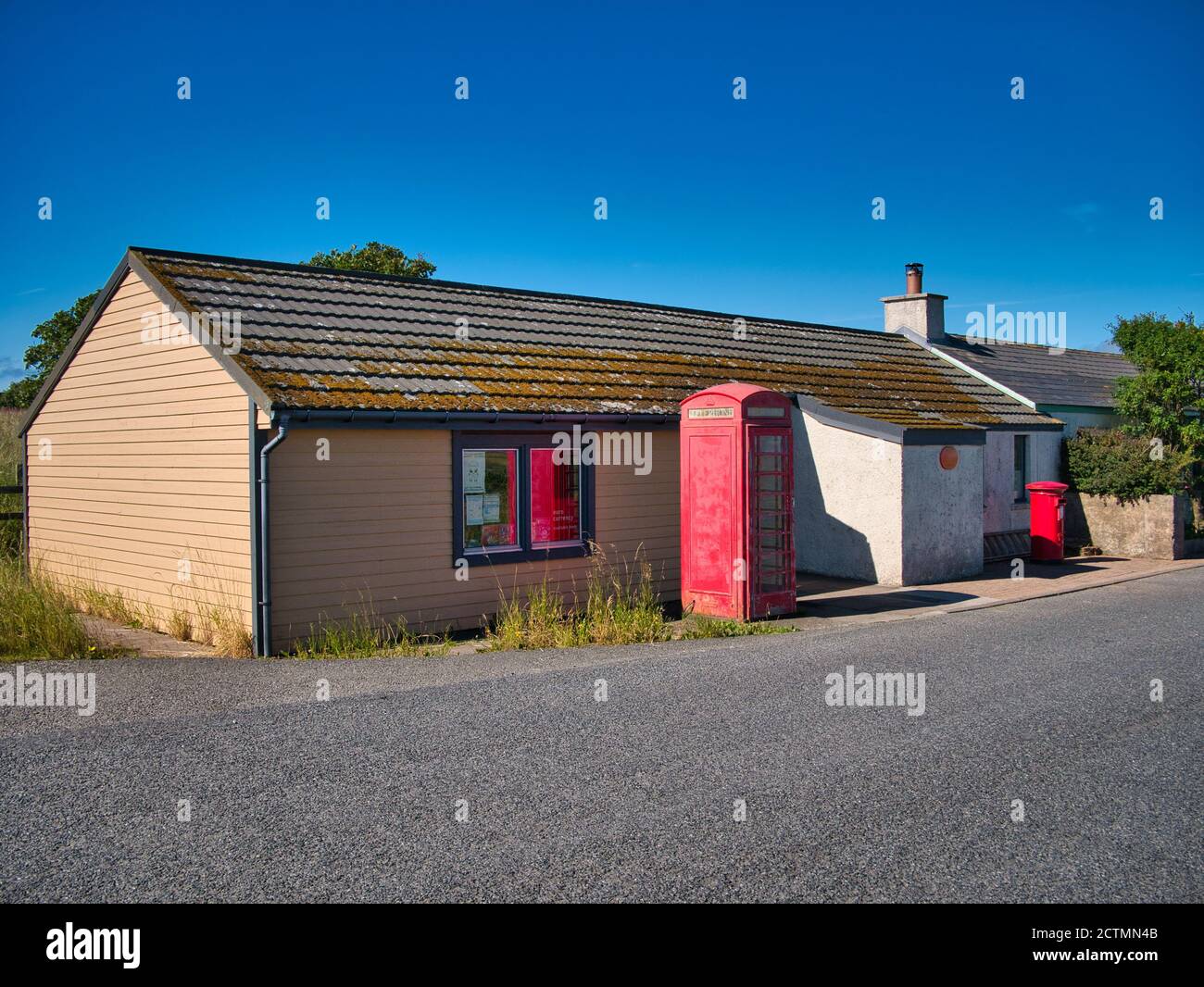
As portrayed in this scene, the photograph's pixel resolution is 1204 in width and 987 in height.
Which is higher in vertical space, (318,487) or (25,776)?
(318,487)

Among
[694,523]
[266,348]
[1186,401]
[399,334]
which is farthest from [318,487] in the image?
[1186,401]

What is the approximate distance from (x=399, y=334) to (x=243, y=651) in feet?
15.9

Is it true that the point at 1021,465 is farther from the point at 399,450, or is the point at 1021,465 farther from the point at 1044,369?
the point at 399,450

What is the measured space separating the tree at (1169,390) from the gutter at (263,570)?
59.4 ft

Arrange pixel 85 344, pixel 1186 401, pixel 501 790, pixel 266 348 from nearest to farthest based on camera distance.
A: pixel 501 790, pixel 266 348, pixel 85 344, pixel 1186 401

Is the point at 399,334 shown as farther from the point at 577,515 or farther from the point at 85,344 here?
the point at 85,344

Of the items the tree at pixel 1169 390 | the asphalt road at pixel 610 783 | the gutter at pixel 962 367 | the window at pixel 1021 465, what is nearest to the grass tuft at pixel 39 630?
the asphalt road at pixel 610 783

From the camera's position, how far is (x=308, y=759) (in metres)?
6.80

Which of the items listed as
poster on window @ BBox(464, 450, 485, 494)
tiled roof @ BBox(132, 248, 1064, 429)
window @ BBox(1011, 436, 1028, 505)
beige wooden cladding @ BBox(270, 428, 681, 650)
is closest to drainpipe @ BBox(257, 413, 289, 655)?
beige wooden cladding @ BBox(270, 428, 681, 650)

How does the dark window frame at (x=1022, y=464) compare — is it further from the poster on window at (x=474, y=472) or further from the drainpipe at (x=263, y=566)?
the drainpipe at (x=263, y=566)

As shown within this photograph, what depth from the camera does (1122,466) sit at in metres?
20.0

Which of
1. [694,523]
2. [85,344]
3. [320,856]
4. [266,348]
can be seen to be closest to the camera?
[320,856]

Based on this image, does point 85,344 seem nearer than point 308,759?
No

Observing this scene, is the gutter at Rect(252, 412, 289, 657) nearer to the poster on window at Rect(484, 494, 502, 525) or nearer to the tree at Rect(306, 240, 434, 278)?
the poster on window at Rect(484, 494, 502, 525)
